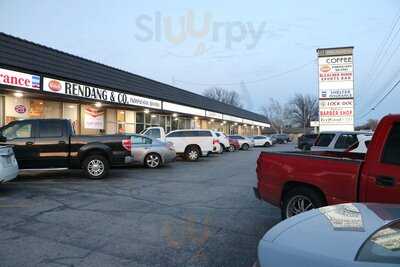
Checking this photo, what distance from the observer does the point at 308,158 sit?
21.6ft

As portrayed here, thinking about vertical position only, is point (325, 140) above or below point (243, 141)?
above

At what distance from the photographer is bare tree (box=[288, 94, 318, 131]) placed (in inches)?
5084

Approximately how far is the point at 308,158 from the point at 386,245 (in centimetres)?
403

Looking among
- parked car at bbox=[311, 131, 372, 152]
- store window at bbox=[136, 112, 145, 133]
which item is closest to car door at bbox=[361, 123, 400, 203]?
parked car at bbox=[311, 131, 372, 152]

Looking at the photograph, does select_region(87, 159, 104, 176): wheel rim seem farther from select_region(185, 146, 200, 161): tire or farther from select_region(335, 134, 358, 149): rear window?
select_region(185, 146, 200, 161): tire

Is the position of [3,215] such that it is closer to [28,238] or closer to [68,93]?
[28,238]

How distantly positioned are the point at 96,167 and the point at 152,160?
15.0ft

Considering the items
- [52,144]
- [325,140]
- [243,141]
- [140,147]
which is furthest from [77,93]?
[243,141]

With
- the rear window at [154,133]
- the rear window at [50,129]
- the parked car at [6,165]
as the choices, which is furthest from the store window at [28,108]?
the parked car at [6,165]

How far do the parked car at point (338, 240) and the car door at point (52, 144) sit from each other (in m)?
11.5

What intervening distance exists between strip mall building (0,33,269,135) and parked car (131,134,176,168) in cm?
→ 503

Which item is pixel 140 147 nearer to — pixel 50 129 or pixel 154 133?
Answer: pixel 50 129

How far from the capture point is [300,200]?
674cm

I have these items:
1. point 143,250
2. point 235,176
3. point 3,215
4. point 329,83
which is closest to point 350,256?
point 143,250
